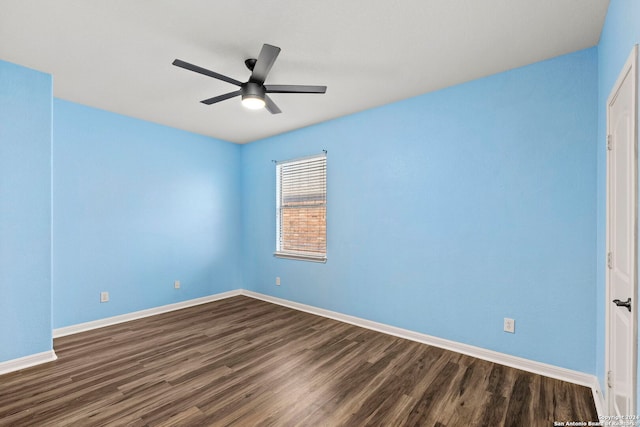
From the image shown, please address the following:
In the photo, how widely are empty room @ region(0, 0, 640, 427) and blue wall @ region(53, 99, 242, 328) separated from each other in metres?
0.03

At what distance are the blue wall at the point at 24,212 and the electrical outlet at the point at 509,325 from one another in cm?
424

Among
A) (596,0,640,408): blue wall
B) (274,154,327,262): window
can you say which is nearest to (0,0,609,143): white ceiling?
(596,0,640,408): blue wall

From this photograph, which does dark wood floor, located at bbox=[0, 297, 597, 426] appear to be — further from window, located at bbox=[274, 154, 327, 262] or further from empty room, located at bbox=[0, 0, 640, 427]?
window, located at bbox=[274, 154, 327, 262]

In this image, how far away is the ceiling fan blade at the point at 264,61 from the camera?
6.29 feet

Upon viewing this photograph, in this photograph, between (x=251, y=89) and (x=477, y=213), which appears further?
(x=477, y=213)

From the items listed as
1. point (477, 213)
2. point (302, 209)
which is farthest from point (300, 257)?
point (477, 213)

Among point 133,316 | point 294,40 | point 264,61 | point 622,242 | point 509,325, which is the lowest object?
point 133,316

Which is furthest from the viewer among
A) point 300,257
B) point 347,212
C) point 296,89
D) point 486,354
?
point 300,257

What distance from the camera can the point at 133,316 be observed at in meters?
3.91

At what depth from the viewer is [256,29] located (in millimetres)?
2111

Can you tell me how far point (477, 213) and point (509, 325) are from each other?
1044 mm

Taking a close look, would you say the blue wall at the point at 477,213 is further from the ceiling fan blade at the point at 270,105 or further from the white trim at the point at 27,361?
the white trim at the point at 27,361

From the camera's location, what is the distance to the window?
4180 millimetres

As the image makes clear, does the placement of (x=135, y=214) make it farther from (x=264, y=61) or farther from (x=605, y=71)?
(x=605, y=71)
